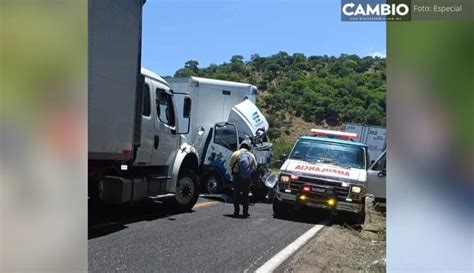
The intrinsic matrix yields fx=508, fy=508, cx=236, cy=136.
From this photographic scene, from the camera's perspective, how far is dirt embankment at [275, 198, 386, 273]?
19.9ft

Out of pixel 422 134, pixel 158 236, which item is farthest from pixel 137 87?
pixel 422 134

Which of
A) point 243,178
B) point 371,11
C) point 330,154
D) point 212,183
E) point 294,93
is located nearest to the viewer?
point 371,11

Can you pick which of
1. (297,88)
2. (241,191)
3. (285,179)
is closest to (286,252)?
(285,179)

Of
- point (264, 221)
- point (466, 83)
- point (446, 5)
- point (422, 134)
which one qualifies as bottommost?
point (264, 221)

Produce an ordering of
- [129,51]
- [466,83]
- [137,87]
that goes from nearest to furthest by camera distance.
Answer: [466,83]
[129,51]
[137,87]

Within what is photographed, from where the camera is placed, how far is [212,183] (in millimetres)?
15547

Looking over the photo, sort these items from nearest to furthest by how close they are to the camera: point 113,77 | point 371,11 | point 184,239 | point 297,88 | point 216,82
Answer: point 371,11
point 113,77
point 184,239
point 297,88
point 216,82

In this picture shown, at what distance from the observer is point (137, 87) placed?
7.64m

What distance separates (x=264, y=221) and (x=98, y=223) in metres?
3.45

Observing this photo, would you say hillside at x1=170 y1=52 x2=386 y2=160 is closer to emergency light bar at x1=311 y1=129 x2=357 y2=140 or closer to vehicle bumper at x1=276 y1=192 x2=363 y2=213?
emergency light bar at x1=311 y1=129 x2=357 y2=140

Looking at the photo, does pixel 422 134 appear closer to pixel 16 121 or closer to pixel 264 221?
pixel 16 121

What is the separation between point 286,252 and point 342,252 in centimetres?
92

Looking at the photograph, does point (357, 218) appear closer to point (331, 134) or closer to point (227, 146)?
point (331, 134)

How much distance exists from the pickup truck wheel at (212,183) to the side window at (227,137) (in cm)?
97
